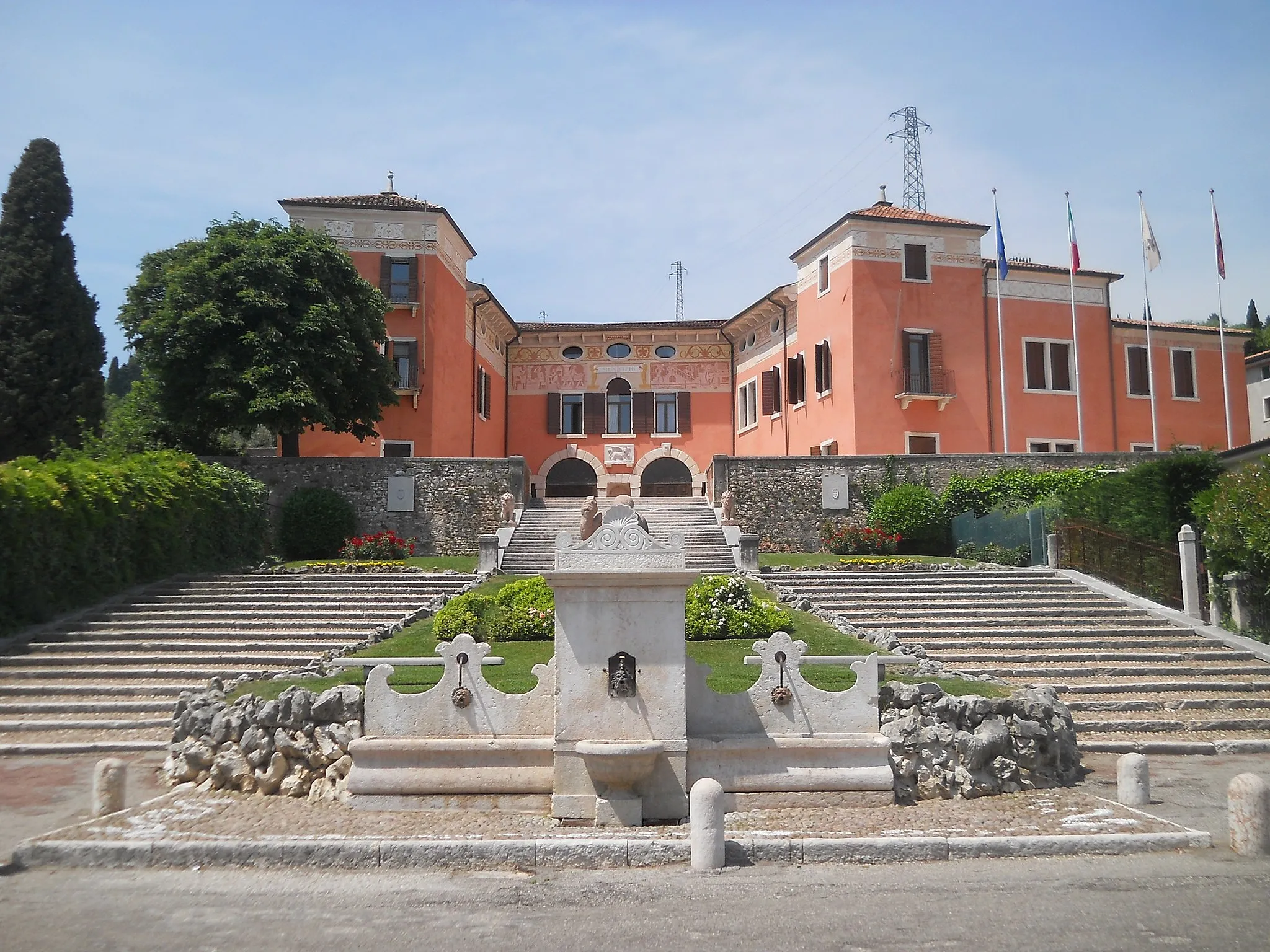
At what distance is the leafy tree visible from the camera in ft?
83.8

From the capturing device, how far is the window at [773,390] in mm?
35844

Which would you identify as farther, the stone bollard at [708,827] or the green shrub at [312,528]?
the green shrub at [312,528]

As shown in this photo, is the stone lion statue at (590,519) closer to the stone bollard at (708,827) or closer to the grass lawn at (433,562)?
the grass lawn at (433,562)

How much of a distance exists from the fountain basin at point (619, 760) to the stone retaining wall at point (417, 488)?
20011 millimetres

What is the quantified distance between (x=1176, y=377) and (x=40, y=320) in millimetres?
36787

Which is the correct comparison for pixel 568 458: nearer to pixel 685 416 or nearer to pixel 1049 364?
pixel 685 416

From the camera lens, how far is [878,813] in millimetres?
8133

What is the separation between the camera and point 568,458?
39125mm

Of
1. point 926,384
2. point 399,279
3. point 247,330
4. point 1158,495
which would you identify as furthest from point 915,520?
point 247,330

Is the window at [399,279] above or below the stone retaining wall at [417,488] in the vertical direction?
above

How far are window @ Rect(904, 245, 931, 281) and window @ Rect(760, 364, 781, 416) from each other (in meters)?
6.03

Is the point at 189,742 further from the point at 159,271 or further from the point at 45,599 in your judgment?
the point at 159,271

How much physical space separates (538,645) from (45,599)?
9.75m

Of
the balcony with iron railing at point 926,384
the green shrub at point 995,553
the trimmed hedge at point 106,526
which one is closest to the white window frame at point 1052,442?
the balcony with iron railing at point 926,384
